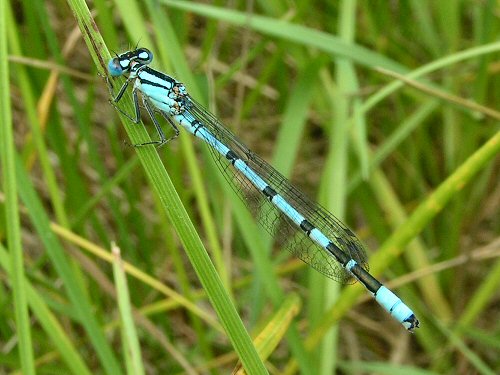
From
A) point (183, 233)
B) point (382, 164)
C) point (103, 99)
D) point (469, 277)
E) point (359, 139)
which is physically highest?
point (103, 99)

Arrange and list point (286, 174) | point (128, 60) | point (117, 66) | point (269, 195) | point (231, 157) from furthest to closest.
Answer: point (286, 174) < point (269, 195) < point (231, 157) < point (128, 60) < point (117, 66)

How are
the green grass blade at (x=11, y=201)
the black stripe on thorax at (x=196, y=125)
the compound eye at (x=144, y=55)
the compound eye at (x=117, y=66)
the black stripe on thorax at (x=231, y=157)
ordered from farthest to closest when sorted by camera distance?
1. the black stripe on thorax at (x=231, y=157)
2. the black stripe on thorax at (x=196, y=125)
3. the compound eye at (x=144, y=55)
4. the compound eye at (x=117, y=66)
5. the green grass blade at (x=11, y=201)

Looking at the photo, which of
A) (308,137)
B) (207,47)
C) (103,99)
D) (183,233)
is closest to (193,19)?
(103,99)

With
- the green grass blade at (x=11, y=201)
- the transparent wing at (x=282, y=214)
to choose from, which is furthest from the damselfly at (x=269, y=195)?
the green grass blade at (x=11, y=201)

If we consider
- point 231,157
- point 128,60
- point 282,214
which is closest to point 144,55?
point 128,60

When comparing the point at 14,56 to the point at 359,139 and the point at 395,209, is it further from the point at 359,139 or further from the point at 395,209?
the point at 395,209

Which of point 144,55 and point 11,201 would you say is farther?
point 144,55

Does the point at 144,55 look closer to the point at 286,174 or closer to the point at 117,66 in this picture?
the point at 117,66

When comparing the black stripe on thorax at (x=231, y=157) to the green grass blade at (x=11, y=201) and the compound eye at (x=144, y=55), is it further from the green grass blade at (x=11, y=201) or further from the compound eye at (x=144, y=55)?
the green grass blade at (x=11, y=201)
